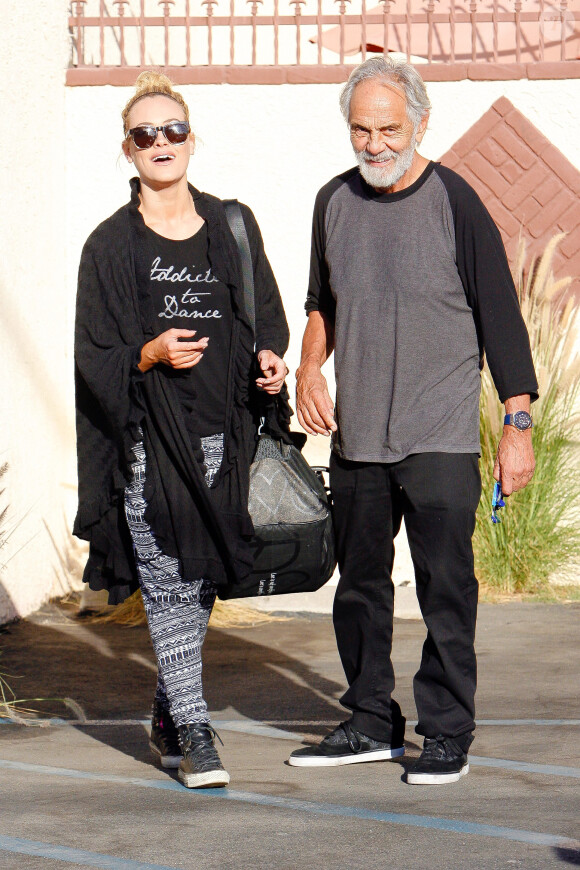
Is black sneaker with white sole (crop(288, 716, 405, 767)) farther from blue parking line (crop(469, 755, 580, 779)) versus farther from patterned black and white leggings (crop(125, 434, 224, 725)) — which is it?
patterned black and white leggings (crop(125, 434, 224, 725))

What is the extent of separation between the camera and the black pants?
12.8 feet

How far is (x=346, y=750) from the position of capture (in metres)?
4.13

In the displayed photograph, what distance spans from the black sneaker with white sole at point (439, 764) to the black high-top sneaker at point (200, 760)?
541 millimetres

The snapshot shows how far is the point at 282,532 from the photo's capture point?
3.99 meters

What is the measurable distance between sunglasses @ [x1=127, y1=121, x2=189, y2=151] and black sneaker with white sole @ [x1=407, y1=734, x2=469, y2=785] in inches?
74.1

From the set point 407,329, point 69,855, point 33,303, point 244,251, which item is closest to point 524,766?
point 407,329

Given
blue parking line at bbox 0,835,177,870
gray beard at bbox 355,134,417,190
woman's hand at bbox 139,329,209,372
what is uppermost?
gray beard at bbox 355,134,417,190

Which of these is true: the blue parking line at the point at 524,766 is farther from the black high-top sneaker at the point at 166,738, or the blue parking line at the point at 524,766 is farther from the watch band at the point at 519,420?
the watch band at the point at 519,420

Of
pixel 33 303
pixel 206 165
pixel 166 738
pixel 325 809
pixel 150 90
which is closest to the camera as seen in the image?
pixel 325 809

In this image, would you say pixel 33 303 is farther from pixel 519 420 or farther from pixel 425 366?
pixel 519 420

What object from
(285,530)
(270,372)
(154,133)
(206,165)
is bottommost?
(285,530)

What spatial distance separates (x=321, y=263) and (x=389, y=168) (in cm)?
43

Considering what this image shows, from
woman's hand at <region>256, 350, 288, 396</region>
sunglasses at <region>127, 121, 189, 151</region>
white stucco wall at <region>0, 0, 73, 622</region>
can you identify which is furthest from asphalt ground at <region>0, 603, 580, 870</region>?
sunglasses at <region>127, 121, 189, 151</region>

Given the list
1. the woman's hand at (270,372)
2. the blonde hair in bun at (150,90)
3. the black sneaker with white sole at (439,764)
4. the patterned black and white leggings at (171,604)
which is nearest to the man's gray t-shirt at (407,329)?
the woman's hand at (270,372)
